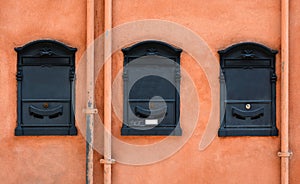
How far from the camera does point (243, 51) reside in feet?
17.6

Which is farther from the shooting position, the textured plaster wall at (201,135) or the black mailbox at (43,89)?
the textured plaster wall at (201,135)

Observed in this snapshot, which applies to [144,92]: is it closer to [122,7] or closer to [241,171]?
[122,7]

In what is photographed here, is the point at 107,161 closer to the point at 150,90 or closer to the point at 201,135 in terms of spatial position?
the point at 150,90

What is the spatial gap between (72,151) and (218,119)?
1902mm

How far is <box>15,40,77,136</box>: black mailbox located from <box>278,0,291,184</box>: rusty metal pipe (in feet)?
8.60

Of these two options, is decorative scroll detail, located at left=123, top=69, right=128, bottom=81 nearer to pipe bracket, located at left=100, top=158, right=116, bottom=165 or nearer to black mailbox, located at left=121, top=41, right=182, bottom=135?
black mailbox, located at left=121, top=41, right=182, bottom=135

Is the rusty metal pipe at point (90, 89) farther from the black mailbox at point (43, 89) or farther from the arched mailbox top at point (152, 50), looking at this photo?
the arched mailbox top at point (152, 50)

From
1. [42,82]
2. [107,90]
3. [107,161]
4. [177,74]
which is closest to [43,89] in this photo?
[42,82]

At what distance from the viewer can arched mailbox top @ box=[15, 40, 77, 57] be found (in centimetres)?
526

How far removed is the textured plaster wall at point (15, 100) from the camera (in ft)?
17.5

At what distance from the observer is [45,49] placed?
529 cm

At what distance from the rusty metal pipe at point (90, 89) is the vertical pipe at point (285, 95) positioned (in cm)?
239

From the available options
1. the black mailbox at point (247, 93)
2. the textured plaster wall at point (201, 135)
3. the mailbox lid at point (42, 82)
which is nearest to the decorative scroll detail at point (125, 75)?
the textured plaster wall at point (201, 135)

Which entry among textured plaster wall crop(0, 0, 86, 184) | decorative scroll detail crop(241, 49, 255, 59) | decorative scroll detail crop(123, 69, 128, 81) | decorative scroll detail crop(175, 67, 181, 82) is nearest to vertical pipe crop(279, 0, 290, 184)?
decorative scroll detail crop(241, 49, 255, 59)
